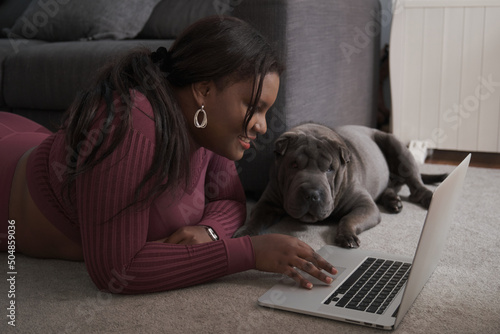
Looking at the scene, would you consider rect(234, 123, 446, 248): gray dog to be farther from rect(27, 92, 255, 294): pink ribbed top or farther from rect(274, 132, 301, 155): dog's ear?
rect(27, 92, 255, 294): pink ribbed top

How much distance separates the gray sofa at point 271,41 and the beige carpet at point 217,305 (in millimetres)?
606

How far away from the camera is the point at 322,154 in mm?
1587

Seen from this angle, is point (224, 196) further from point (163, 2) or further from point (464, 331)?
point (163, 2)

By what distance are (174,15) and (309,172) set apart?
47.4 inches

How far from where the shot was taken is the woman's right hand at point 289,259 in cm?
110

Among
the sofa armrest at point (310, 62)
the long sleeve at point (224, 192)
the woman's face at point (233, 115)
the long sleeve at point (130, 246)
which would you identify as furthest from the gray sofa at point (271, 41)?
the long sleeve at point (130, 246)

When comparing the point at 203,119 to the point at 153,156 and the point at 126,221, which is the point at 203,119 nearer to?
the point at 153,156

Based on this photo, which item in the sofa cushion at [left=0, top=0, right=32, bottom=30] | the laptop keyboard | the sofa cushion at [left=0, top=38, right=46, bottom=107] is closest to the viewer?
the laptop keyboard

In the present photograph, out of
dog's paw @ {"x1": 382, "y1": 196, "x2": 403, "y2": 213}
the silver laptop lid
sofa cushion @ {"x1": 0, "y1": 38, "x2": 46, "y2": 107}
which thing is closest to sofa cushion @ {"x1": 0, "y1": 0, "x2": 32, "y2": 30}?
sofa cushion @ {"x1": 0, "y1": 38, "x2": 46, "y2": 107}

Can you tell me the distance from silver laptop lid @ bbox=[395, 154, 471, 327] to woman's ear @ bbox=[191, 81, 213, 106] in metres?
0.47

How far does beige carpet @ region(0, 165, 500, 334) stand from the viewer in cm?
101

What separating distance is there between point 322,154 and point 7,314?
0.89 metres

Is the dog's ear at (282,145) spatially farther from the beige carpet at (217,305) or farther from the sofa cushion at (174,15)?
the sofa cushion at (174,15)

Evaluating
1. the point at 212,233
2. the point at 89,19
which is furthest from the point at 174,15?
the point at 212,233
